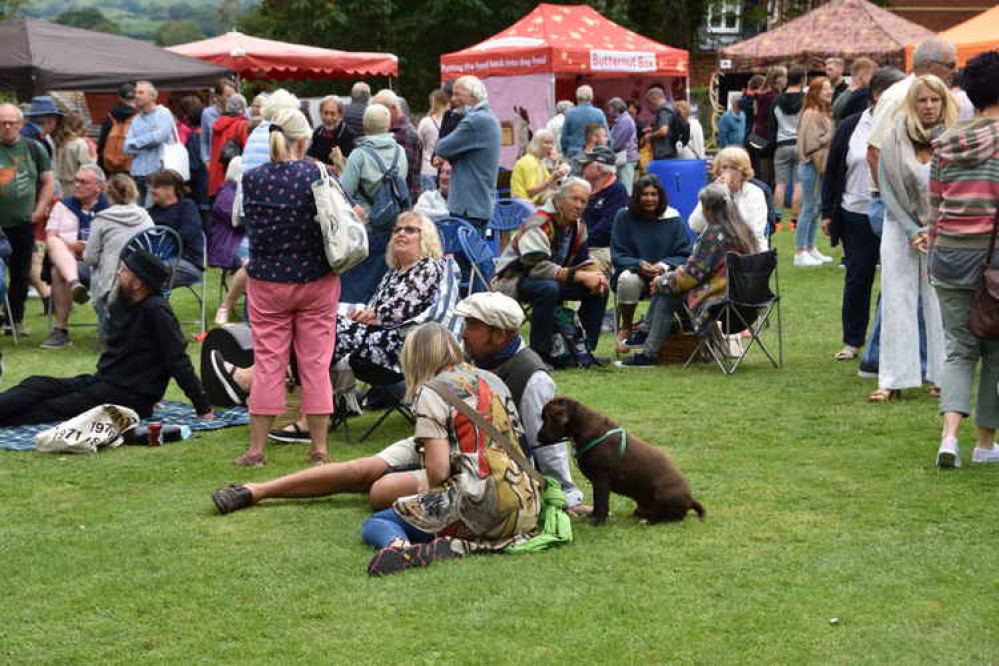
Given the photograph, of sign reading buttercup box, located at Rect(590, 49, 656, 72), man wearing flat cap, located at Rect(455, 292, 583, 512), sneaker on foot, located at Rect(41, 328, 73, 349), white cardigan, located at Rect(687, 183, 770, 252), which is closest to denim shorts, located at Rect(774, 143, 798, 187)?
sign reading buttercup box, located at Rect(590, 49, 656, 72)

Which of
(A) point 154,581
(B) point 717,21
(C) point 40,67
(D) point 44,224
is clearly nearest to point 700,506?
(A) point 154,581

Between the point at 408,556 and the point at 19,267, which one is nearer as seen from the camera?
the point at 408,556

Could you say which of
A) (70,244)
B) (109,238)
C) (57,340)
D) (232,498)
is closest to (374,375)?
(232,498)

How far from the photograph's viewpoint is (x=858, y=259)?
29.3 feet

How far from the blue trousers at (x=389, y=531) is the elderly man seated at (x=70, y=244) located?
616 cm

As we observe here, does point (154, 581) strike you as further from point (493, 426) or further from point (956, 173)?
point (956, 173)

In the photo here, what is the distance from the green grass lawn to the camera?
13.8 ft

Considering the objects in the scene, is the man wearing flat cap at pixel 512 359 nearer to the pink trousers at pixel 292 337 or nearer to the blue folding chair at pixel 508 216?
the pink trousers at pixel 292 337

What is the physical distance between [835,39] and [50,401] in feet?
76.0

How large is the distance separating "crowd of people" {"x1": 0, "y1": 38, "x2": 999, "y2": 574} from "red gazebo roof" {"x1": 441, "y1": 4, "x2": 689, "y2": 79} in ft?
28.7

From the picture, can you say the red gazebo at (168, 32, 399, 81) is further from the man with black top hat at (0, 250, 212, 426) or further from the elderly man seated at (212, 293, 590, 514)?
A: the elderly man seated at (212, 293, 590, 514)

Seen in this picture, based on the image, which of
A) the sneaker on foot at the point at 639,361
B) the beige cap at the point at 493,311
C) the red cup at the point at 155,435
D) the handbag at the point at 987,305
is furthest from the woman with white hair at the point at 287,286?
the sneaker on foot at the point at 639,361

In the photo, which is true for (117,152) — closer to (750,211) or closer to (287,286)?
(750,211)

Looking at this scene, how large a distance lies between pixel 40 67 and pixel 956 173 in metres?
11.2
